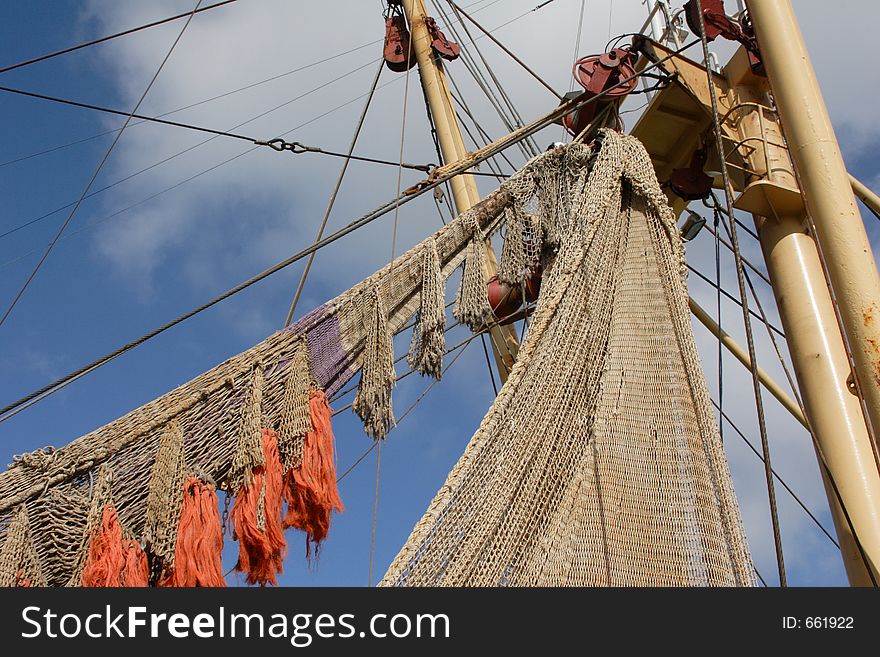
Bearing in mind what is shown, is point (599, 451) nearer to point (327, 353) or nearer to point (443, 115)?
point (327, 353)

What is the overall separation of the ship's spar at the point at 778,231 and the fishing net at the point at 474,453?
0.12 ft

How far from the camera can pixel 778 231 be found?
597 cm

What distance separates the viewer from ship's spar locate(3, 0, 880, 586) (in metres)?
3.97

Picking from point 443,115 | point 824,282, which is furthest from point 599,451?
point 443,115

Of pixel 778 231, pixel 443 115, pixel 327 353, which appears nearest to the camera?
pixel 327 353

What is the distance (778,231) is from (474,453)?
3.16m

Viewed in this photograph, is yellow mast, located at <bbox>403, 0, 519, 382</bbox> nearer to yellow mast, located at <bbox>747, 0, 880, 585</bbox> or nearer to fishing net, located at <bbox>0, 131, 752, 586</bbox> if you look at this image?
yellow mast, located at <bbox>747, 0, 880, 585</bbox>

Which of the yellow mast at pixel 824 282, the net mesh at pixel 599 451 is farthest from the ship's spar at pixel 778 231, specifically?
the net mesh at pixel 599 451

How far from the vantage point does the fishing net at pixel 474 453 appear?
3615 millimetres

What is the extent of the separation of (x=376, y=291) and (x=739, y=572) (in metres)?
2.08

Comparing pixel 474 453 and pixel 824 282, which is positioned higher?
pixel 824 282

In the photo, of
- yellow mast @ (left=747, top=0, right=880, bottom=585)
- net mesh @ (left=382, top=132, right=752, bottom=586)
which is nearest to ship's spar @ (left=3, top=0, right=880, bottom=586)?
yellow mast @ (left=747, top=0, right=880, bottom=585)

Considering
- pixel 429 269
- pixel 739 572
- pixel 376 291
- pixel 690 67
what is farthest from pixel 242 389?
pixel 690 67

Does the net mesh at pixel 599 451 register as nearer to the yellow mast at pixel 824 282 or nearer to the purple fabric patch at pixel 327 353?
the yellow mast at pixel 824 282
